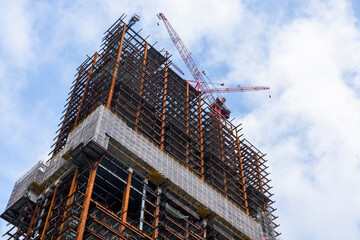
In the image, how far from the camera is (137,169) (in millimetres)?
97125

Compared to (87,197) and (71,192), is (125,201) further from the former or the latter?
(71,192)

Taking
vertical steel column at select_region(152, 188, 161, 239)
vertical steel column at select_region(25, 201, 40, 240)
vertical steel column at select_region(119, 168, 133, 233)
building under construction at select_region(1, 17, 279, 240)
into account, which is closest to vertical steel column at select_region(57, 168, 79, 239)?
Result: building under construction at select_region(1, 17, 279, 240)

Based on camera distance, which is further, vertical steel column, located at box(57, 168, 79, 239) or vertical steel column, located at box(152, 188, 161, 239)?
vertical steel column, located at box(152, 188, 161, 239)

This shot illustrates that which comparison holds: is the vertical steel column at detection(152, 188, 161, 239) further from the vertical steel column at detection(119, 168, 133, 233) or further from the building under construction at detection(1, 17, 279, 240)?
the vertical steel column at detection(119, 168, 133, 233)

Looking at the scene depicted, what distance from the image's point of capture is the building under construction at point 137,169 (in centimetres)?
8869

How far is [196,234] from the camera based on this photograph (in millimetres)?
99938

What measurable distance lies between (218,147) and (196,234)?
40023mm

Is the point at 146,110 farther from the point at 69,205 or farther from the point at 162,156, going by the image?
the point at 69,205

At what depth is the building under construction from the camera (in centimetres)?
8869

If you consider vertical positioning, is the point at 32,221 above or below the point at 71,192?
below

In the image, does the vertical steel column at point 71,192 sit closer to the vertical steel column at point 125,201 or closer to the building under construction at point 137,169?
the building under construction at point 137,169

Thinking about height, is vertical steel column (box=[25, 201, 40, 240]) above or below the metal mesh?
below

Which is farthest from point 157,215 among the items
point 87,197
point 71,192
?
point 71,192

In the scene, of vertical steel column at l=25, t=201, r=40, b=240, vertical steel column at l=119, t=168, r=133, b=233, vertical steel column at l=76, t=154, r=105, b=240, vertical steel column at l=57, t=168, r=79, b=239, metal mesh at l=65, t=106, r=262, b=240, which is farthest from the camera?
metal mesh at l=65, t=106, r=262, b=240
